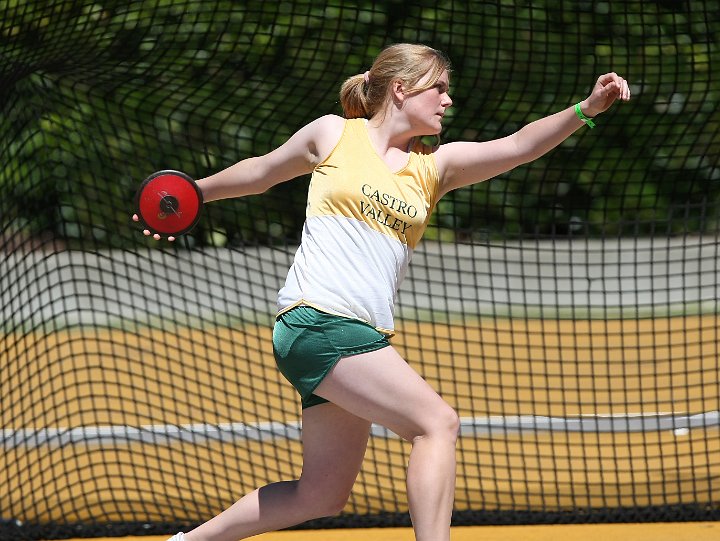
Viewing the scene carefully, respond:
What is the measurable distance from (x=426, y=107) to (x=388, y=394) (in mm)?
819

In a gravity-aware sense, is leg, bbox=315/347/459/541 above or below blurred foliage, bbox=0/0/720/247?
below

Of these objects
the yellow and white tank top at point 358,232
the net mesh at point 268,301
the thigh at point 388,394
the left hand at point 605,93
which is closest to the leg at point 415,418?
the thigh at point 388,394

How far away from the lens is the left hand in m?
3.29

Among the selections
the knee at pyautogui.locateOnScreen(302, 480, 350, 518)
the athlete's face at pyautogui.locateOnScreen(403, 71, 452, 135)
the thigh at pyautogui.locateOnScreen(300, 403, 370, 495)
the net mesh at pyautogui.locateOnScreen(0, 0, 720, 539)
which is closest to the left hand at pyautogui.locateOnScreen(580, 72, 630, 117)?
the athlete's face at pyautogui.locateOnScreen(403, 71, 452, 135)

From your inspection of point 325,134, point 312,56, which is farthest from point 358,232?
point 312,56

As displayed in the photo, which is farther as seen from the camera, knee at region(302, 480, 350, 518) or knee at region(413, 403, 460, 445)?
knee at region(302, 480, 350, 518)

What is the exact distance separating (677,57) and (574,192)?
194 inches

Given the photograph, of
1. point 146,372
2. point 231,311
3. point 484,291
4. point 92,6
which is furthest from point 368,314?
point 484,291

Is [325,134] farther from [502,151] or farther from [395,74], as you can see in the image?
[502,151]

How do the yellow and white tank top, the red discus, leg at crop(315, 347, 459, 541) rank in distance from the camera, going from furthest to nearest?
the red discus
the yellow and white tank top
leg at crop(315, 347, 459, 541)

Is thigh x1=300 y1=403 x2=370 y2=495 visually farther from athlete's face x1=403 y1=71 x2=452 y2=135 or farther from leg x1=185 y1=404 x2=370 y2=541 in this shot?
athlete's face x1=403 y1=71 x2=452 y2=135

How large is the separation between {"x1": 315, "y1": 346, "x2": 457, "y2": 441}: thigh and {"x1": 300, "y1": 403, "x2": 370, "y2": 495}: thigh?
0.51ft

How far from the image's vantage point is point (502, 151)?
11.3 ft

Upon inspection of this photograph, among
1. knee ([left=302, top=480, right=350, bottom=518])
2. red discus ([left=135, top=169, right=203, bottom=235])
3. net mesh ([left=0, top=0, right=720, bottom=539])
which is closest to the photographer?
knee ([left=302, top=480, right=350, bottom=518])
